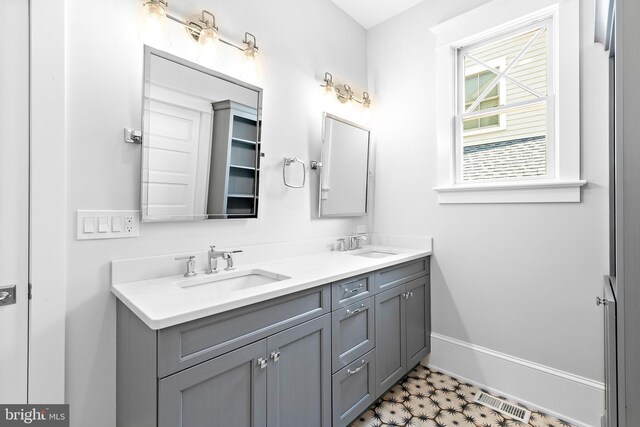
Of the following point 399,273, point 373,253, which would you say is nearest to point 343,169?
point 373,253

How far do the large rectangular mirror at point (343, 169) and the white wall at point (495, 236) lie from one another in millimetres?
218

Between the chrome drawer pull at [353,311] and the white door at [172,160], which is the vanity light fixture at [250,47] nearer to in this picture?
the white door at [172,160]

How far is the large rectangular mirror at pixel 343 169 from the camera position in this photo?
7.89 feet

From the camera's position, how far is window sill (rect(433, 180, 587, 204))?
1.83 metres

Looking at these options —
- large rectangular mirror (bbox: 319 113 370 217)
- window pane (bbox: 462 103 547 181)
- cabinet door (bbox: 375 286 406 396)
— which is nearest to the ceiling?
large rectangular mirror (bbox: 319 113 370 217)

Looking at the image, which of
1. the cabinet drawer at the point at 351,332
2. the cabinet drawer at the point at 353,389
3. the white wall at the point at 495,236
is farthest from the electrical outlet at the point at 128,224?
the white wall at the point at 495,236

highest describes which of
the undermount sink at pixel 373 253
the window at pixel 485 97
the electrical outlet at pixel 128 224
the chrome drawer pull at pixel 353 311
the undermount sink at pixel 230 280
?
the window at pixel 485 97

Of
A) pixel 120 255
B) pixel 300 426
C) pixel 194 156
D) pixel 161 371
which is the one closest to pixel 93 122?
pixel 194 156

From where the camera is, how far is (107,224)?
1381 millimetres

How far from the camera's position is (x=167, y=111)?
1521mm

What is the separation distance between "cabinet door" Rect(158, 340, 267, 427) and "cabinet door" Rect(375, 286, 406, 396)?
0.89 metres

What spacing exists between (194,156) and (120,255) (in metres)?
0.60

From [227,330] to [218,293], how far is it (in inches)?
12.9

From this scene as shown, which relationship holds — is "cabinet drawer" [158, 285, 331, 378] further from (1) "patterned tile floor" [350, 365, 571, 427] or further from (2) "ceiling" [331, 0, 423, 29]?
(2) "ceiling" [331, 0, 423, 29]
